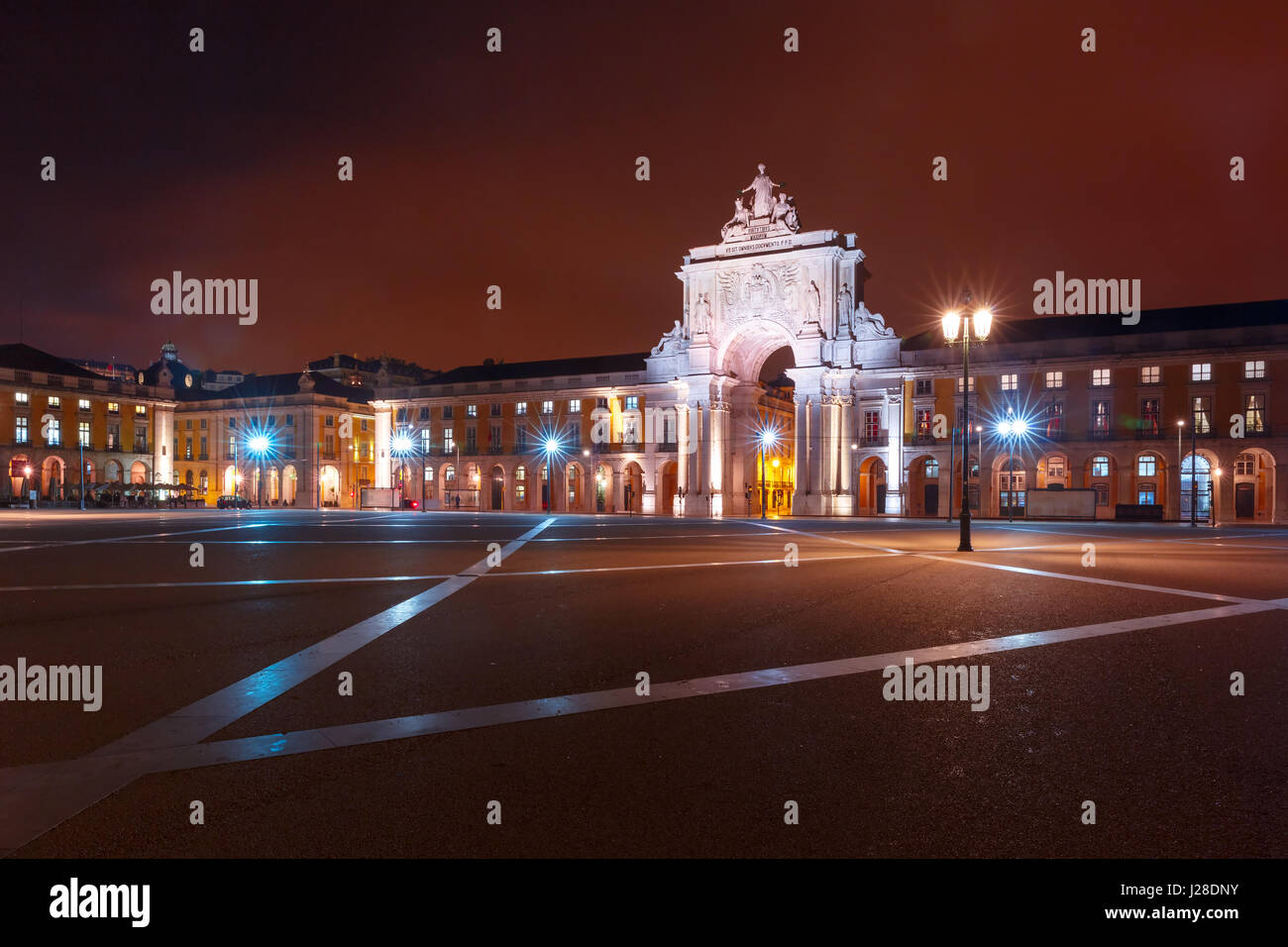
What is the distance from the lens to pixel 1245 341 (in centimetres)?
4784

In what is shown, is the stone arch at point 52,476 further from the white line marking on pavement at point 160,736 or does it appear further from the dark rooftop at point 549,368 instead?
the white line marking on pavement at point 160,736

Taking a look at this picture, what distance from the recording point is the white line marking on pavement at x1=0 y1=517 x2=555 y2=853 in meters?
3.65

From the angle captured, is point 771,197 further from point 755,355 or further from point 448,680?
point 448,680

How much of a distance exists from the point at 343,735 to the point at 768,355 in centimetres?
6136

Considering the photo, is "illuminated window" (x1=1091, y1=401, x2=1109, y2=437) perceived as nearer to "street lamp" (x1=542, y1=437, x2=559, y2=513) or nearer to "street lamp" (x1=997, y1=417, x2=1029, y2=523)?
"street lamp" (x1=997, y1=417, x2=1029, y2=523)

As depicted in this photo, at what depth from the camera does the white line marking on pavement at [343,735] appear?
12.8 ft

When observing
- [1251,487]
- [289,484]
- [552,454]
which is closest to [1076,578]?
[1251,487]

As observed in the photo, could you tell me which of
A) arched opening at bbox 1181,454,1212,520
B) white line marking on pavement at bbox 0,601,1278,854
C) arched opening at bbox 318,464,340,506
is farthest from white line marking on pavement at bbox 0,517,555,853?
arched opening at bbox 318,464,340,506

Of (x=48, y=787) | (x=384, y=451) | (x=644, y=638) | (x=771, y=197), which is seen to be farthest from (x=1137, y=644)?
(x=384, y=451)

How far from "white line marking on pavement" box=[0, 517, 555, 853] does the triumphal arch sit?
50.0 m

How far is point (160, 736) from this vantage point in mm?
4855

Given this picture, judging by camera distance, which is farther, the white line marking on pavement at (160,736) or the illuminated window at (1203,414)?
the illuminated window at (1203,414)

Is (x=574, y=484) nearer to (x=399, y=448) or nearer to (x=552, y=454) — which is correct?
(x=552, y=454)

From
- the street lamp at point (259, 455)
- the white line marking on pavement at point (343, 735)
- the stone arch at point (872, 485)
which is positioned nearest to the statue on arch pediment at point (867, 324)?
the stone arch at point (872, 485)
